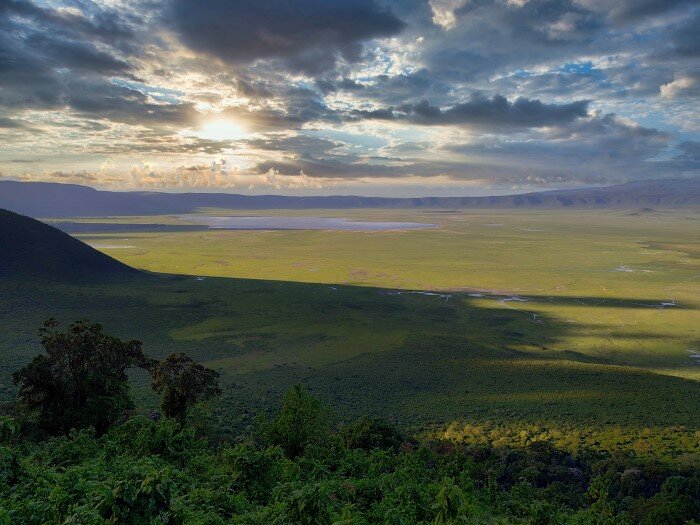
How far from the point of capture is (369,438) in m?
34.1

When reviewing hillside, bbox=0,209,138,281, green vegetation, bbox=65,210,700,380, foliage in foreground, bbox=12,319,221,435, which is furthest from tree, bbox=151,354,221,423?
hillside, bbox=0,209,138,281

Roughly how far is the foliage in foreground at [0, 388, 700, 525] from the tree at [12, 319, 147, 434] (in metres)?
3.09

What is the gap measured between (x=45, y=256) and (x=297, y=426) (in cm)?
10819

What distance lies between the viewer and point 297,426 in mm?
29656

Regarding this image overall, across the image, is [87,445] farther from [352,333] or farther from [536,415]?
[352,333]

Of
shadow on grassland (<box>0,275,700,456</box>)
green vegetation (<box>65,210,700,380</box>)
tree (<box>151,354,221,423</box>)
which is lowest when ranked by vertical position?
shadow on grassland (<box>0,275,700,456</box>)

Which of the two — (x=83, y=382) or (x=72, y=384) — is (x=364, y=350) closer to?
(x=83, y=382)

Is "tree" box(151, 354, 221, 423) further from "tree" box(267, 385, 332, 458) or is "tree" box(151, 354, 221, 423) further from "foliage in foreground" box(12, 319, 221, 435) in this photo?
"tree" box(267, 385, 332, 458)

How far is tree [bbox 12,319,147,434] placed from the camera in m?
27.6

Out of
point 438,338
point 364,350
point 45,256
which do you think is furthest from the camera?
point 45,256

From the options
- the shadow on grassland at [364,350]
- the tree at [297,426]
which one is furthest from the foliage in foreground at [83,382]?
the shadow on grassland at [364,350]

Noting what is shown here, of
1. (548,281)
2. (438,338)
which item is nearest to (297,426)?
(438,338)

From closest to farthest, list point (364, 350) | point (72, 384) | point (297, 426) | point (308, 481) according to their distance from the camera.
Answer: point (308, 481) < point (72, 384) < point (297, 426) < point (364, 350)

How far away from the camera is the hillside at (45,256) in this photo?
10439 cm
